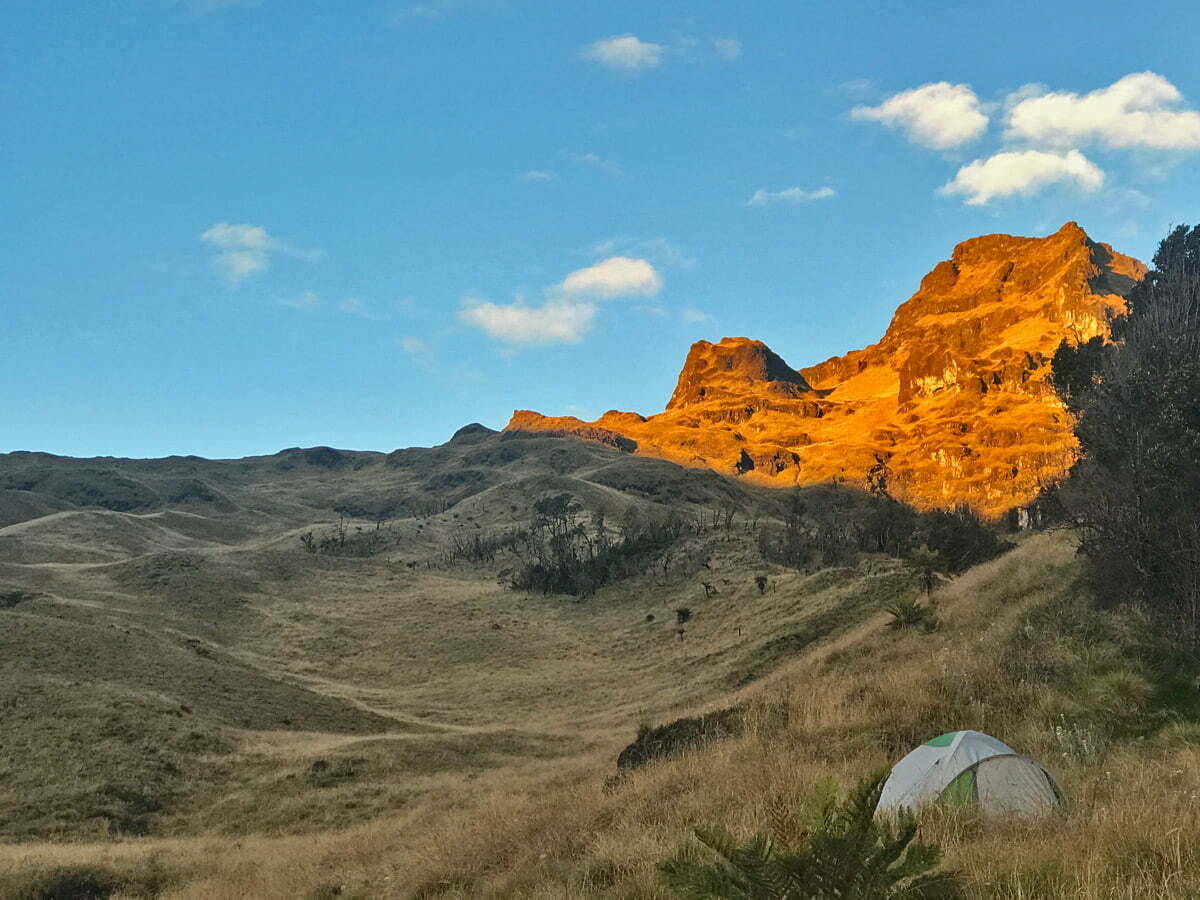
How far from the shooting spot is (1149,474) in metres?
15.8

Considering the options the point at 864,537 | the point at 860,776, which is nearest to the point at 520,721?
the point at 860,776

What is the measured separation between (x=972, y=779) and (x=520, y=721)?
37.7 meters

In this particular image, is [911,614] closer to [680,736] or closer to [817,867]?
[680,736]

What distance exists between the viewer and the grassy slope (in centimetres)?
792

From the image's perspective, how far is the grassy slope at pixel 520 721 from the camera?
7922 mm

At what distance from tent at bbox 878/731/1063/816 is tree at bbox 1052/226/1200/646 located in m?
7.85

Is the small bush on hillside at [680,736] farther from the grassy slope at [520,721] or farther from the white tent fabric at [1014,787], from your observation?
the white tent fabric at [1014,787]

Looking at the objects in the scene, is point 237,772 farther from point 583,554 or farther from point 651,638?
point 583,554

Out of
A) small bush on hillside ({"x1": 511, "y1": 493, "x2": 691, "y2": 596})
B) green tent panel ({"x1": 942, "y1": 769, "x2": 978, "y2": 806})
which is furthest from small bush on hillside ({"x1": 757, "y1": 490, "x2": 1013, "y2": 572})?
green tent panel ({"x1": 942, "y1": 769, "x2": 978, "y2": 806})

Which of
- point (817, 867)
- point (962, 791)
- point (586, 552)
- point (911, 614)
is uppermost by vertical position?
point (817, 867)

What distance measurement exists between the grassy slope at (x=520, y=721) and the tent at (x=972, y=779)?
1.57 ft

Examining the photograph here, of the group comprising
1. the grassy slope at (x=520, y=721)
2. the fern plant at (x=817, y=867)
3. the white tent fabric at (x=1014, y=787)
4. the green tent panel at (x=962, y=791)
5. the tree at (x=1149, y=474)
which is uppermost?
the tree at (x=1149, y=474)

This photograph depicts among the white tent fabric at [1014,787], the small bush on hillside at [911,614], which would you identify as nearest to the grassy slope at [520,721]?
the white tent fabric at [1014,787]

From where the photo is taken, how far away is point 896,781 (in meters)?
9.04
